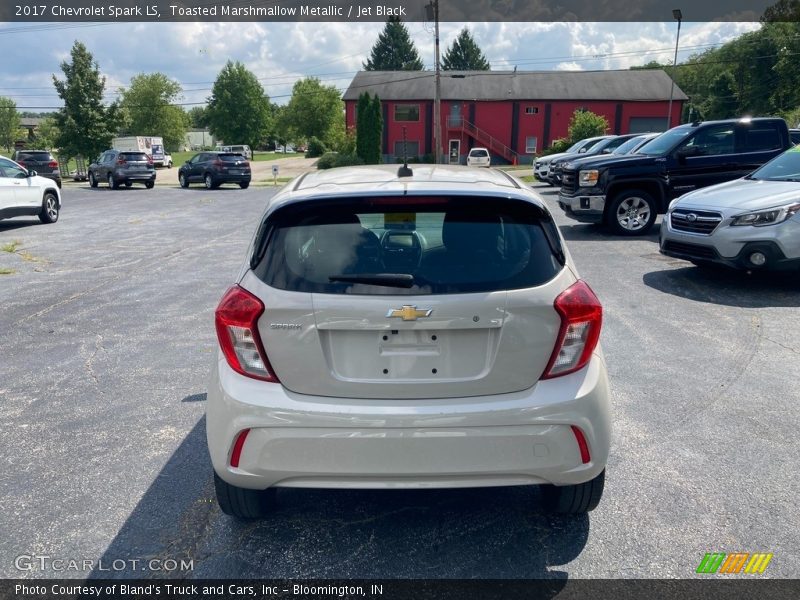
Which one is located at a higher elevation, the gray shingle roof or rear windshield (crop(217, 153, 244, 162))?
the gray shingle roof

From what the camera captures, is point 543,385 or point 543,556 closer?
point 543,385

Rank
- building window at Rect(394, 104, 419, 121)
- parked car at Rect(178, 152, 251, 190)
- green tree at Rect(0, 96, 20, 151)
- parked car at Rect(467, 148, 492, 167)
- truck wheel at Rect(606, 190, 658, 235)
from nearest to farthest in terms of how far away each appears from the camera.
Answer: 1. truck wheel at Rect(606, 190, 658, 235)
2. parked car at Rect(178, 152, 251, 190)
3. parked car at Rect(467, 148, 492, 167)
4. building window at Rect(394, 104, 419, 121)
5. green tree at Rect(0, 96, 20, 151)

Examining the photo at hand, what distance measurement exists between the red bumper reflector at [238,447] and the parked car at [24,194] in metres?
14.9

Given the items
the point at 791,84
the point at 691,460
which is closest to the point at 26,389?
the point at 691,460

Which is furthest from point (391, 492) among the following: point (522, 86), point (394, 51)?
point (394, 51)

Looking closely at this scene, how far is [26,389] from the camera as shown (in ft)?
17.0

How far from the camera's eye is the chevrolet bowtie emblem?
2707 mm

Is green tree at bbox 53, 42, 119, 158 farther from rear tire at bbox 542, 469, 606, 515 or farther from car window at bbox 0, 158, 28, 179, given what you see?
rear tire at bbox 542, 469, 606, 515

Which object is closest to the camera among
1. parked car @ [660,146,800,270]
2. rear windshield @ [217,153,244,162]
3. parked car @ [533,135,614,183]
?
parked car @ [660,146,800,270]

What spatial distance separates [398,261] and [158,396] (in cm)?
295

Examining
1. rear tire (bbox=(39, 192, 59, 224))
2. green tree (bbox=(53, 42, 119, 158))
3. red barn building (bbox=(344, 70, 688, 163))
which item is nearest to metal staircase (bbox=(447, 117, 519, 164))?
red barn building (bbox=(344, 70, 688, 163))

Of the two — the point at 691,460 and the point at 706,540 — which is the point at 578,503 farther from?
the point at 691,460

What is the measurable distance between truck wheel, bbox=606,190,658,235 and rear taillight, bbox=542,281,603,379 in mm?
10264

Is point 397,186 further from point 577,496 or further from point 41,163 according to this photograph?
point 41,163
